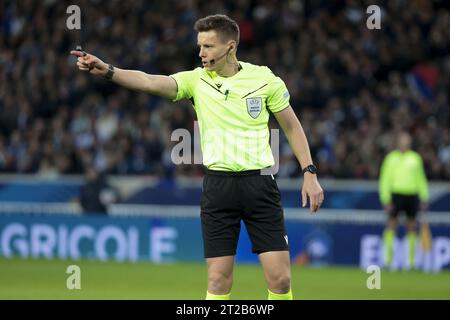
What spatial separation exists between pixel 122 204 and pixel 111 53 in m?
4.71

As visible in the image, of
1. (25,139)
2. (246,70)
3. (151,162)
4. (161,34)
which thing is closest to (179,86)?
(246,70)

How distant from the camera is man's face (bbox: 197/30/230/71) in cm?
761

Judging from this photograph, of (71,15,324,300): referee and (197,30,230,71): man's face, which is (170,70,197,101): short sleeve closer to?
(71,15,324,300): referee

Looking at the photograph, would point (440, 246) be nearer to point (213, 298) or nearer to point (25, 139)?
point (25, 139)

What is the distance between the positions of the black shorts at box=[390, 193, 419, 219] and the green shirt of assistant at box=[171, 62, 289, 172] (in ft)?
34.2

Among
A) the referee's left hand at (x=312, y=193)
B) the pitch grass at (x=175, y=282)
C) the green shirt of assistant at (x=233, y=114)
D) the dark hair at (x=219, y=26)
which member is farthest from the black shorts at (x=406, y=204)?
the dark hair at (x=219, y=26)

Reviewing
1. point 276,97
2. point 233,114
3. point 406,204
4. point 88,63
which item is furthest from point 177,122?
point 88,63

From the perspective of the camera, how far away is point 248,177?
25.3 ft

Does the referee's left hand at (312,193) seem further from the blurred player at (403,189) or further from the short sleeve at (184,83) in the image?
the blurred player at (403,189)

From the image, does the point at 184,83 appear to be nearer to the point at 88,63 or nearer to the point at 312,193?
the point at 88,63

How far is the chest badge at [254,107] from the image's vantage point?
769 centimetres

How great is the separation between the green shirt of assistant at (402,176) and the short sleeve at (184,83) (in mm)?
10356

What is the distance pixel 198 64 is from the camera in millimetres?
22719

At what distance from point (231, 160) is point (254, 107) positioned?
0.40m
